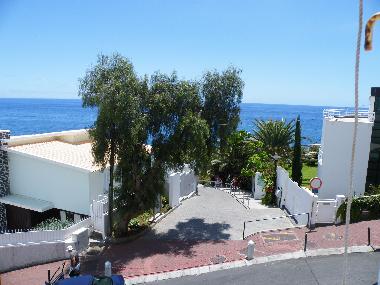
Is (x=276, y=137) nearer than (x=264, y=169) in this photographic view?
No

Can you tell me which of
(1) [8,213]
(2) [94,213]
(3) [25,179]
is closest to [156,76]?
(2) [94,213]

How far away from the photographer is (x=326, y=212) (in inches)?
698

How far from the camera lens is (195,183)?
26.3m

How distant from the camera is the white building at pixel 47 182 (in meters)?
20.1

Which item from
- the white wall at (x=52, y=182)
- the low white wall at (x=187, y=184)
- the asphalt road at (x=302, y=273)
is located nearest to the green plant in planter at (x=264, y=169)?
the low white wall at (x=187, y=184)

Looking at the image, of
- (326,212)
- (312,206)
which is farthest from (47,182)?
(326,212)

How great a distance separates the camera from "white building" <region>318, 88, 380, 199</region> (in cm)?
2084

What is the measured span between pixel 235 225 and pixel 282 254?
15.5ft

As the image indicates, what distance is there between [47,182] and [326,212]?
14.3 meters

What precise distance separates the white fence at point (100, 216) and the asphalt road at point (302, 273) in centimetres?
513

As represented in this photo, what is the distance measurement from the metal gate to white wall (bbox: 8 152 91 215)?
435 inches

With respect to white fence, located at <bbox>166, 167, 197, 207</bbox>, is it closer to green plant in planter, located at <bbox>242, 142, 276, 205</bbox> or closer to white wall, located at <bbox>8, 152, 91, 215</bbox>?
white wall, located at <bbox>8, 152, 91, 215</bbox>

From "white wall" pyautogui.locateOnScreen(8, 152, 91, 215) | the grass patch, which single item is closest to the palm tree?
the grass patch

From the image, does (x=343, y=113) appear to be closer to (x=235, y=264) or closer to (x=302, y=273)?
(x=302, y=273)
